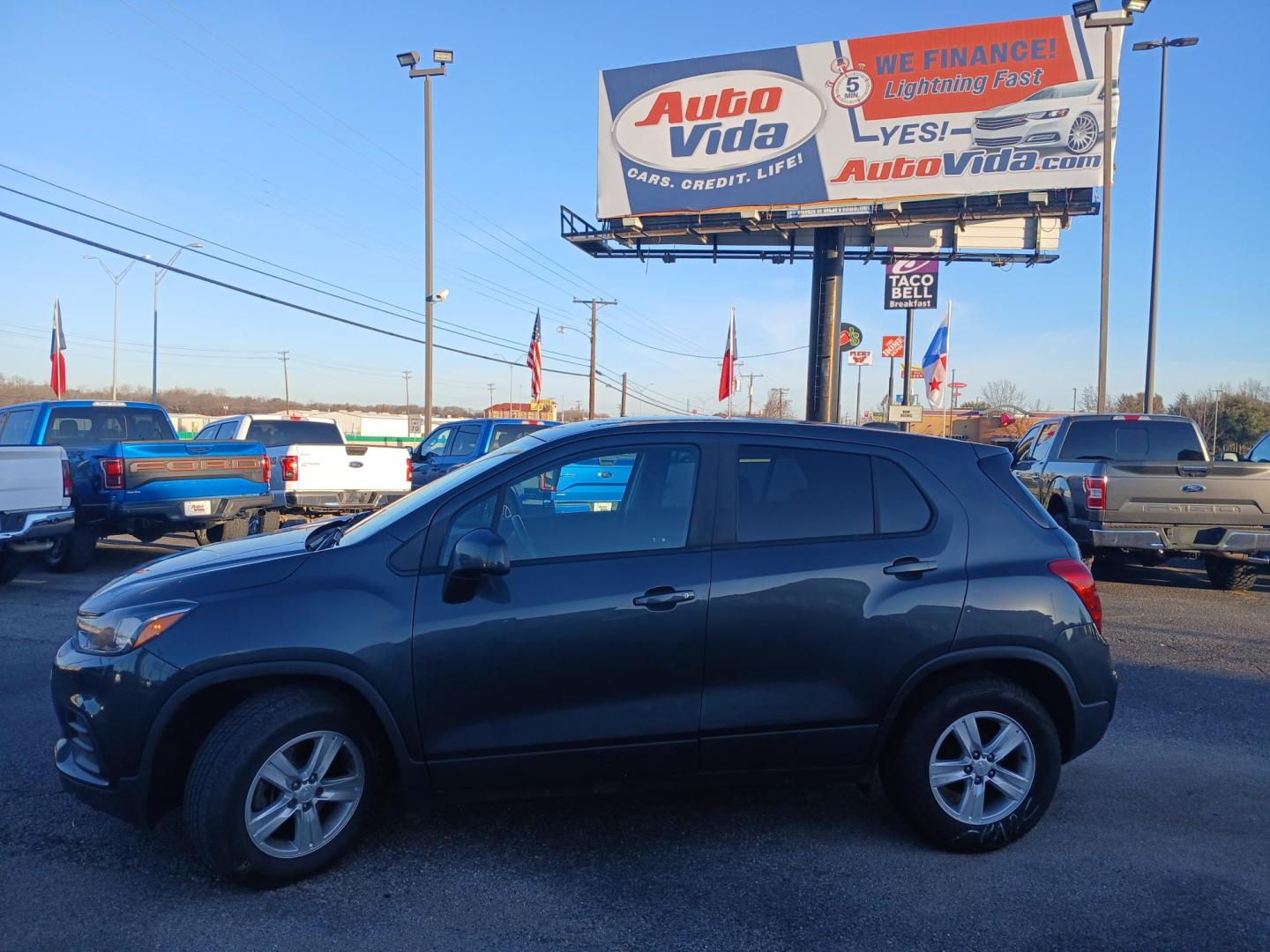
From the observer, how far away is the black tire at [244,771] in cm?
342

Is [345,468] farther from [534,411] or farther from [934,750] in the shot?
[534,411]

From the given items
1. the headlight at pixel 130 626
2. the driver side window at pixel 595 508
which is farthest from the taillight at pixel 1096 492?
the headlight at pixel 130 626

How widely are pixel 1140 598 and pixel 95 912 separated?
394 inches

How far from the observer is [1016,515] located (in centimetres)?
416

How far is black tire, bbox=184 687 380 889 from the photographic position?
11.2ft

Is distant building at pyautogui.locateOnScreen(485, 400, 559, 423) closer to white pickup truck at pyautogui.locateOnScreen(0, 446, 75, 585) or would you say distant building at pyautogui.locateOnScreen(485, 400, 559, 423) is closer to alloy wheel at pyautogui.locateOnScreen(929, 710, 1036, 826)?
white pickup truck at pyautogui.locateOnScreen(0, 446, 75, 585)

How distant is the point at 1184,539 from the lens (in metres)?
9.71

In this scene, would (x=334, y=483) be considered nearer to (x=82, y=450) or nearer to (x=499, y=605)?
(x=82, y=450)

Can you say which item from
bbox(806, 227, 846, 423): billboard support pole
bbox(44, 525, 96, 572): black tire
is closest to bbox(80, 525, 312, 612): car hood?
bbox(44, 525, 96, 572): black tire

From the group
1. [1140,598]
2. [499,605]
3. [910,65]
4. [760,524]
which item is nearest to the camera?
[499,605]

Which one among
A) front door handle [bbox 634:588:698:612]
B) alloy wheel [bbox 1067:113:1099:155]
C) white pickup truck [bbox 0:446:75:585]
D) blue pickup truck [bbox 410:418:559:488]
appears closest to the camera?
front door handle [bbox 634:588:698:612]

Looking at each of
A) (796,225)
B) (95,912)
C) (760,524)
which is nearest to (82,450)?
(95,912)

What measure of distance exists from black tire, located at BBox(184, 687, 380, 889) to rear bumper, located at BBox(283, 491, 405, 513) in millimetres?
9118

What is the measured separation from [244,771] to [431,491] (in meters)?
1.33
